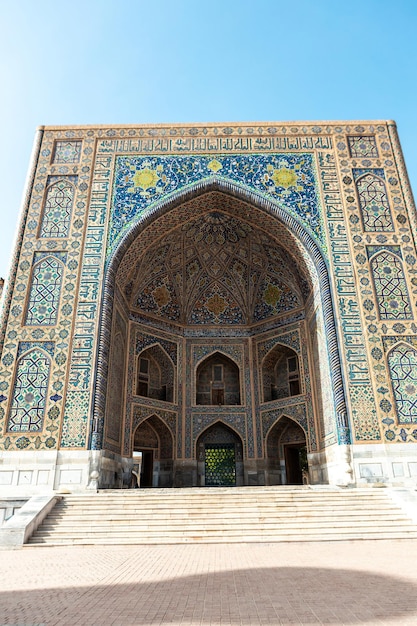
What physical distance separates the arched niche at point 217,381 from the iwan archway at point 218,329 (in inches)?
1.2

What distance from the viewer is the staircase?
6.18m

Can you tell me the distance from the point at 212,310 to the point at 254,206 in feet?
12.9

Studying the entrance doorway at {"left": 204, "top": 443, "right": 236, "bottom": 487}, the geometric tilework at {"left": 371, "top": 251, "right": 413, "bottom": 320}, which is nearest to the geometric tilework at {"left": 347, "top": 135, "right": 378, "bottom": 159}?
the geometric tilework at {"left": 371, "top": 251, "right": 413, "bottom": 320}

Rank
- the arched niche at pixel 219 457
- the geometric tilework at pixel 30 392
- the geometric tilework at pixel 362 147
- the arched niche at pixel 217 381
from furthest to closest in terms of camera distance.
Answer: the arched niche at pixel 217 381
the arched niche at pixel 219 457
the geometric tilework at pixel 362 147
the geometric tilework at pixel 30 392

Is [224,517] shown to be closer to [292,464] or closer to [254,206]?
[292,464]

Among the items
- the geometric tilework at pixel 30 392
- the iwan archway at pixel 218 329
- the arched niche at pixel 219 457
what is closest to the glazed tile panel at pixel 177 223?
the geometric tilework at pixel 30 392

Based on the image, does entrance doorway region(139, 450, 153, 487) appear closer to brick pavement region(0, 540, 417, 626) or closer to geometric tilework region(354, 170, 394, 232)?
brick pavement region(0, 540, 417, 626)

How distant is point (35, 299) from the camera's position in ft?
31.6

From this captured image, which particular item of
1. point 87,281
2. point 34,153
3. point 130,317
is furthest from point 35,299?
point 34,153

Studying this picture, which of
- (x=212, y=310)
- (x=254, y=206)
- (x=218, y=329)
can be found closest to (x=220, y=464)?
(x=218, y=329)

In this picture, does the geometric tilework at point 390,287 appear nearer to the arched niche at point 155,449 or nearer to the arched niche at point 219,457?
the arched niche at point 219,457

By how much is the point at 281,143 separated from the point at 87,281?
580 cm

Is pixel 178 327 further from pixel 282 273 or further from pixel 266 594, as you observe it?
pixel 266 594

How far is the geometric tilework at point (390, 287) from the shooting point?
9477 mm
